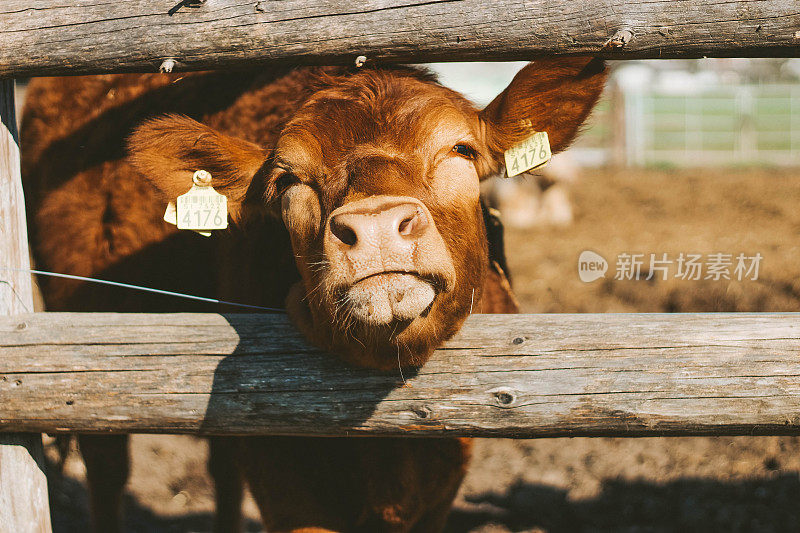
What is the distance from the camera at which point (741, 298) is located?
5.73 metres

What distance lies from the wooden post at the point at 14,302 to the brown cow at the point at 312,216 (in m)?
0.39

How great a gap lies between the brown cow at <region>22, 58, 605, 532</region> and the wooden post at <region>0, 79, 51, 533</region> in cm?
39

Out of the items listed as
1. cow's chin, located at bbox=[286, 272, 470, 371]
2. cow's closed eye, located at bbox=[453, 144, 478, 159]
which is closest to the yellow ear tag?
cow's closed eye, located at bbox=[453, 144, 478, 159]

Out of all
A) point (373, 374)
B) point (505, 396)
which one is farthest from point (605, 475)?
point (373, 374)

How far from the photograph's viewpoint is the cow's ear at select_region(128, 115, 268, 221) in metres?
2.59

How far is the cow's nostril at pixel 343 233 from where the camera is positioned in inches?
74.7

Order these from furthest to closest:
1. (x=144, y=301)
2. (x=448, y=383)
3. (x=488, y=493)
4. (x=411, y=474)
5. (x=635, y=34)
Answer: (x=488, y=493) → (x=144, y=301) → (x=411, y=474) → (x=448, y=383) → (x=635, y=34)

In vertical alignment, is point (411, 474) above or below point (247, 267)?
below

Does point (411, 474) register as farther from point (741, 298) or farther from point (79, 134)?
point (741, 298)

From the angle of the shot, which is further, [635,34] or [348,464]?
[348,464]

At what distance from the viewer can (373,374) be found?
2.29 meters

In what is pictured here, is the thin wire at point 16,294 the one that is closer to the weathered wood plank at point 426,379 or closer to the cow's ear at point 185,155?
the weathered wood plank at point 426,379

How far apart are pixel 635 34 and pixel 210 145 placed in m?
1.44

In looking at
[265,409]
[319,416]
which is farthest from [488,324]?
[265,409]
